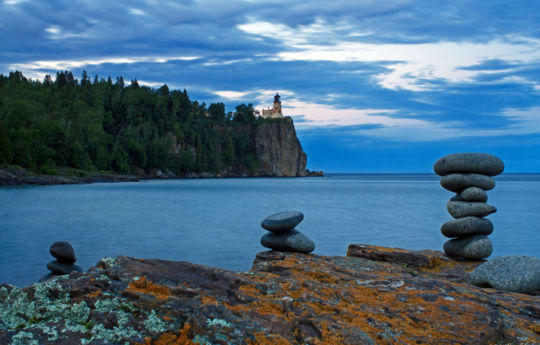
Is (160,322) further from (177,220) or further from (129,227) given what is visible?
(177,220)

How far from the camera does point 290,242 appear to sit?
11742 millimetres

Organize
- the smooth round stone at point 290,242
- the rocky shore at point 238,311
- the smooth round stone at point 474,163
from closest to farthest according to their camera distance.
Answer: the rocky shore at point 238,311 → the smooth round stone at point 290,242 → the smooth round stone at point 474,163

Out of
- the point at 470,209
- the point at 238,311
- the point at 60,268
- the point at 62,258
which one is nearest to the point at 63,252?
the point at 62,258

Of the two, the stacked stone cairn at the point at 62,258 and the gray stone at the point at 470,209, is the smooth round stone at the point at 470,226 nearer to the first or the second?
the gray stone at the point at 470,209

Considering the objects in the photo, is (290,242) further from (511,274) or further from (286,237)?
(511,274)

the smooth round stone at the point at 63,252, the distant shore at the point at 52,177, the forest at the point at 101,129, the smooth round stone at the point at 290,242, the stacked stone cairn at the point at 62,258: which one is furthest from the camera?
the forest at the point at 101,129

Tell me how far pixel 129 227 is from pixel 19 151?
68.5 m

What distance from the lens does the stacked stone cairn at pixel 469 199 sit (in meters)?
13.3

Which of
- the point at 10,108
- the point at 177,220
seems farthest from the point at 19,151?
the point at 177,220

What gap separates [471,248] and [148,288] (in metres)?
11.5

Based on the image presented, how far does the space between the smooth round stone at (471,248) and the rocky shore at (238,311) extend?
829cm

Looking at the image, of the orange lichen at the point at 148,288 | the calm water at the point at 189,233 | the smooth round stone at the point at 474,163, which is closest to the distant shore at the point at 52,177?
the calm water at the point at 189,233

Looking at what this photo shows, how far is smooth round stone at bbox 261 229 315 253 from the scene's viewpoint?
11.8m

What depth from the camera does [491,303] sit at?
4.96m
